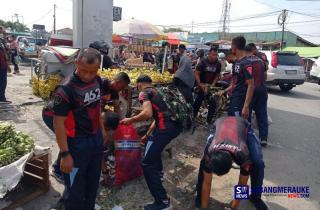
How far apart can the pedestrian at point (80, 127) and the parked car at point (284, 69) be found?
11737 millimetres

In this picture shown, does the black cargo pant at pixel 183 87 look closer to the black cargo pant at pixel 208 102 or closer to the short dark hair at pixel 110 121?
the black cargo pant at pixel 208 102

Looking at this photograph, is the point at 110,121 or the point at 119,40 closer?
the point at 110,121

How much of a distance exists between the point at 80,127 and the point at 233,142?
153 centimetres

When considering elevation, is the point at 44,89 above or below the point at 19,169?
above

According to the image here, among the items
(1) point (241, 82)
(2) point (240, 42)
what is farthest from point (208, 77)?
(2) point (240, 42)

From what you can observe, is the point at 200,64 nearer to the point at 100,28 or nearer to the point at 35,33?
the point at 100,28

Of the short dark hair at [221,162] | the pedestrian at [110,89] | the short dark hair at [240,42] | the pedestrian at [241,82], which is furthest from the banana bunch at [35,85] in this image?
the short dark hair at [221,162]

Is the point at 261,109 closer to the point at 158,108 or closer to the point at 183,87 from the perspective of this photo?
the point at 183,87

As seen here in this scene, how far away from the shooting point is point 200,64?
24.3ft

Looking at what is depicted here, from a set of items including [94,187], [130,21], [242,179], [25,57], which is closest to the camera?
[94,187]

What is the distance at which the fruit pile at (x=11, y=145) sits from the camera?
355 cm

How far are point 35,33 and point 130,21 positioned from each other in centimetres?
1857

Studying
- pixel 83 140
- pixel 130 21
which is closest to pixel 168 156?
pixel 83 140

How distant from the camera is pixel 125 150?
4.23 m
